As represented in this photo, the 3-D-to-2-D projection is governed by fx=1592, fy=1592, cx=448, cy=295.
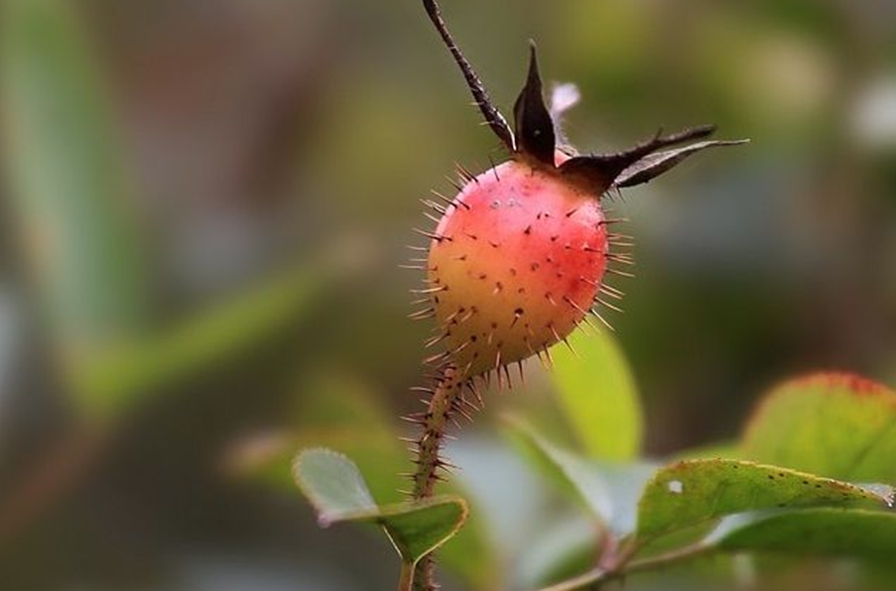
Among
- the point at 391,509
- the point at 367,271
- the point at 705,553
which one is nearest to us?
the point at 391,509

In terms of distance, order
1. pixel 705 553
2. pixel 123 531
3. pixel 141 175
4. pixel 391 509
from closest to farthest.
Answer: pixel 391 509 → pixel 705 553 → pixel 123 531 → pixel 141 175

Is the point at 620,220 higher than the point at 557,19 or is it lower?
lower

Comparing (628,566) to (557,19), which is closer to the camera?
(628,566)

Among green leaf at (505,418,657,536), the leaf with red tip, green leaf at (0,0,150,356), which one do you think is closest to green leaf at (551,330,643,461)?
green leaf at (505,418,657,536)

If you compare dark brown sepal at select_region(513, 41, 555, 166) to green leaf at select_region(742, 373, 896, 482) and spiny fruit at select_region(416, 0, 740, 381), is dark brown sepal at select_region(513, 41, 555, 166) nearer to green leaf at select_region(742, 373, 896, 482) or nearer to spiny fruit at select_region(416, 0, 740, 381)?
spiny fruit at select_region(416, 0, 740, 381)

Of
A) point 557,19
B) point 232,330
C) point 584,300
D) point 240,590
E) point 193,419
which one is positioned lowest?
point 240,590

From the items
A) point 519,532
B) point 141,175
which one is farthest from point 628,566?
point 141,175

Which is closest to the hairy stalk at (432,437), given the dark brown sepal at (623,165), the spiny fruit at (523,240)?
the spiny fruit at (523,240)

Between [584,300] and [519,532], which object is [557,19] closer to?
[519,532]

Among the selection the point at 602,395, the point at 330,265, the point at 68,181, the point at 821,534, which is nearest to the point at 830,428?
the point at 821,534
